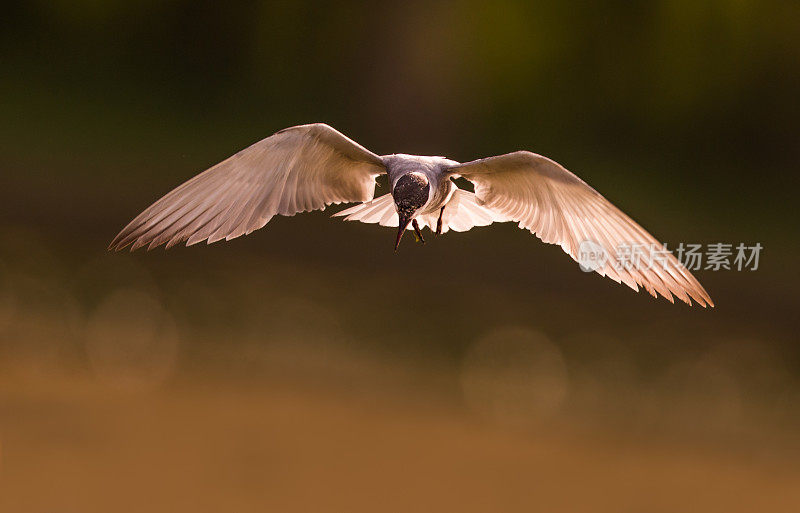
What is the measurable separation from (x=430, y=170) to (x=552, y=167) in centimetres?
35

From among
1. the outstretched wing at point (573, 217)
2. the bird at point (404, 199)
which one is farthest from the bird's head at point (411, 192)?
the outstretched wing at point (573, 217)

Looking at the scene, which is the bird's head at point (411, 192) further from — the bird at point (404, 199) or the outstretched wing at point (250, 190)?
the outstretched wing at point (250, 190)

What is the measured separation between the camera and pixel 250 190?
242cm

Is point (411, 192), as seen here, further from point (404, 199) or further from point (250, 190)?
point (250, 190)

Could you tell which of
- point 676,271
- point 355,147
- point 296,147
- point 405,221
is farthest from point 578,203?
point 296,147

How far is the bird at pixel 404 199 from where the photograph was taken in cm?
227

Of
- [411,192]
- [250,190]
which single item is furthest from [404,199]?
[250,190]

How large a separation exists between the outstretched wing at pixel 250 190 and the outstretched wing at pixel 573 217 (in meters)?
0.40

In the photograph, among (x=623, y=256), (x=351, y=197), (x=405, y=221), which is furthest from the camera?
(x=351, y=197)

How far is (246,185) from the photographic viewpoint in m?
2.42

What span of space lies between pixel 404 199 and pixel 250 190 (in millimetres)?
522

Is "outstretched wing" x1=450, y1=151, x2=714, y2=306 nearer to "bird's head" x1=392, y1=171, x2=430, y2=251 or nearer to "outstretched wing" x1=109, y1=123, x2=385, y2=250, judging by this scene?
"bird's head" x1=392, y1=171, x2=430, y2=251

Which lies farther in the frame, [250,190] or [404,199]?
[250,190]

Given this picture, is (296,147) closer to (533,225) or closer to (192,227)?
(192,227)
